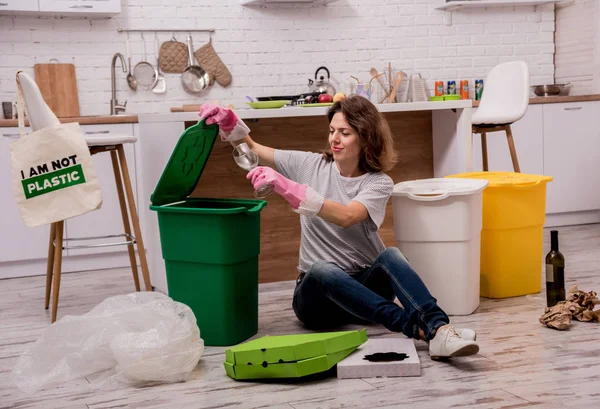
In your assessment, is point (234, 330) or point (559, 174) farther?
point (559, 174)

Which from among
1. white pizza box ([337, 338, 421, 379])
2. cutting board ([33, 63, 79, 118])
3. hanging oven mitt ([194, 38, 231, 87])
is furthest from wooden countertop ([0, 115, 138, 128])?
white pizza box ([337, 338, 421, 379])

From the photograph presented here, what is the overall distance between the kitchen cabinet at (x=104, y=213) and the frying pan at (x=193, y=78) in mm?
839

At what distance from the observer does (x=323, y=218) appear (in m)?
2.61

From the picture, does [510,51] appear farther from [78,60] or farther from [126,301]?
[126,301]

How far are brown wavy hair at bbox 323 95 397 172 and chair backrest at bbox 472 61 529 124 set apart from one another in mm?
1778

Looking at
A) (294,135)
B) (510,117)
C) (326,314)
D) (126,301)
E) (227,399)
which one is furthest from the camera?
(510,117)

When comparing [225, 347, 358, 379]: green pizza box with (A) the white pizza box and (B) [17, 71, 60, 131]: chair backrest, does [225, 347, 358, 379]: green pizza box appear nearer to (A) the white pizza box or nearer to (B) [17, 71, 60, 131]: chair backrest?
(A) the white pizza box

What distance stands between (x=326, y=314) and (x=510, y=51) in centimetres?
378

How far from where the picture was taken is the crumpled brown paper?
2.79 meters

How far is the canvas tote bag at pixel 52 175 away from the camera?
2963 mm

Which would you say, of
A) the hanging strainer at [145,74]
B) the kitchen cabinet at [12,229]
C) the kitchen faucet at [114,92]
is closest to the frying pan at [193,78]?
the hanging strainer at [145,74]

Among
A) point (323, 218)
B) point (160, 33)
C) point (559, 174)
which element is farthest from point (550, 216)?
point (323, 218)

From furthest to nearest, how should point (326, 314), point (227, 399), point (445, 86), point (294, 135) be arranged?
point (445, 86)
point (294, 135)
point (326, 314)
point (227, 399)

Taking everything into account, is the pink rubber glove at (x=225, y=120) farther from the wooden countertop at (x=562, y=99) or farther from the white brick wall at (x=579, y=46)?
the white brick wall at (x=579, y=46)
